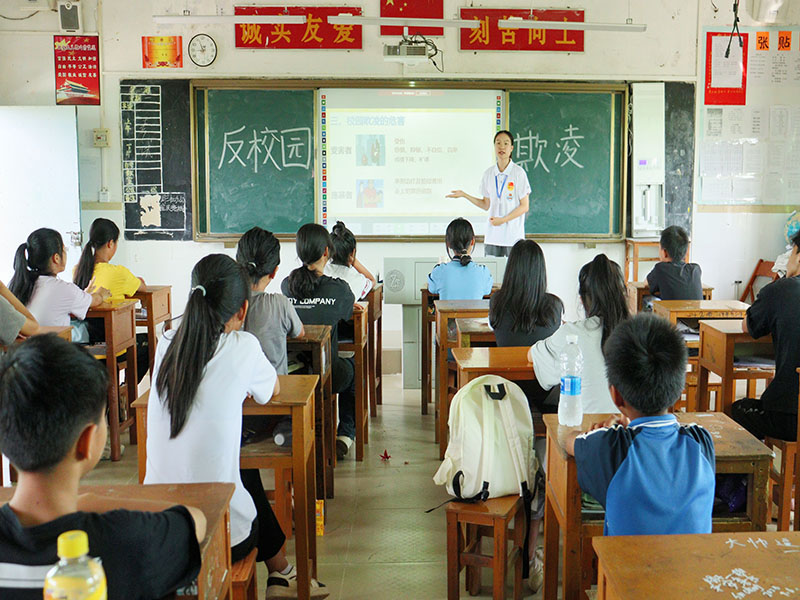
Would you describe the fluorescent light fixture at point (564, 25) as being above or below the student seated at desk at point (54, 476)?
above

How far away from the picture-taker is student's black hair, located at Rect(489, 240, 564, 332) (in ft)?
10.0

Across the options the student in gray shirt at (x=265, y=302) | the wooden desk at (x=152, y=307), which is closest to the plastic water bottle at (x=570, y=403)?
the student in gray shirt at (x=265, y=302)

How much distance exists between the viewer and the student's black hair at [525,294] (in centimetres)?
306

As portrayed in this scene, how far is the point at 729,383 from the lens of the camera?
327cm

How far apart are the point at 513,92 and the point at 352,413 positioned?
10.6ft

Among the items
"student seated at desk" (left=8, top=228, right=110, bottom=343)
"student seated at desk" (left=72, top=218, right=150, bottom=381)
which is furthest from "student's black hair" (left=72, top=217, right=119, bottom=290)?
"student seated at desk" (left=8, top=228, right=110, bottom=343)

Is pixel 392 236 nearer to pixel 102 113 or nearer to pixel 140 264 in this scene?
pixel 140 264

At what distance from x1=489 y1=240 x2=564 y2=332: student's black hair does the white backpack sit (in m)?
0.73

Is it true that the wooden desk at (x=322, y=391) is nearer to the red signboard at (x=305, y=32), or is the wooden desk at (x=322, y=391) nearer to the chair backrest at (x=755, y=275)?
the red signboard at (x=305, y=32)

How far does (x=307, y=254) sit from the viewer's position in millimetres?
3430

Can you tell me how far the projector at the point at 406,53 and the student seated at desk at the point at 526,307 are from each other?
121 inches

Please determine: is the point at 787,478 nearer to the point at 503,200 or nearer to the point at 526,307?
the point at 526,307

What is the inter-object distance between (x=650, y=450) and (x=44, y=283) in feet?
9.66

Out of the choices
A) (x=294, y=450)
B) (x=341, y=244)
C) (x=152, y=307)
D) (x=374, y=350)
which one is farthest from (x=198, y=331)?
(x=374, y=350)
